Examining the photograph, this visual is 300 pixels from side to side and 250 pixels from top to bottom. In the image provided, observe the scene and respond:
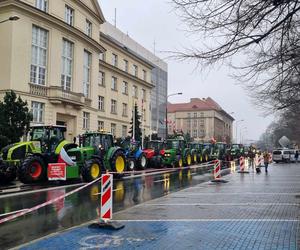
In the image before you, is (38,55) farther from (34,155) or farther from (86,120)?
(34,155)

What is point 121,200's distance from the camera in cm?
1503

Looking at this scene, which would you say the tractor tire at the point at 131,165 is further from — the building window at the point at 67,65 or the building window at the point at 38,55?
the building window at the point at 67,65

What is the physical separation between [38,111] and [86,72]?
11.2 m

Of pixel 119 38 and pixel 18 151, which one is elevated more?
pixel 119 38

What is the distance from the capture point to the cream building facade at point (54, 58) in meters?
36.9

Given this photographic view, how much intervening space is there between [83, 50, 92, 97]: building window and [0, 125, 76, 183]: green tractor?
26.4 m

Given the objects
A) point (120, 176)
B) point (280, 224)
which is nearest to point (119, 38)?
point (120, 176)

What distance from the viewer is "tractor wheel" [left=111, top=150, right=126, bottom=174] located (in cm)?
2436

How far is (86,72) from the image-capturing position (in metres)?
49.3

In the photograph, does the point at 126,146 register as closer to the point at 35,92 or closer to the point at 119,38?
the point at 35,92

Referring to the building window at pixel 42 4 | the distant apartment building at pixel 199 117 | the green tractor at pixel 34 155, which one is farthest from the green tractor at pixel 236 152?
the distant apartment building at pixel 199 117

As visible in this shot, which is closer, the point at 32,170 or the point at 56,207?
the point at 56,207

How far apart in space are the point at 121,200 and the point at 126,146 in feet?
59.2

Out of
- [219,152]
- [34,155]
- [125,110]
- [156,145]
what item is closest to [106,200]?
[34,155]
